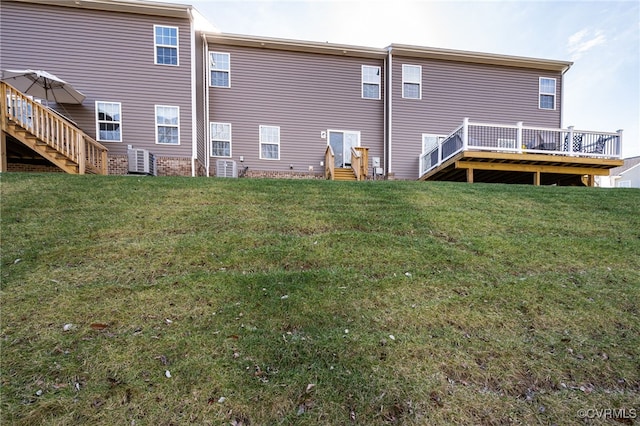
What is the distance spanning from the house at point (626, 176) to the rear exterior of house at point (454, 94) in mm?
18825

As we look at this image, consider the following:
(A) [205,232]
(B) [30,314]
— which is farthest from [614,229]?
(B) [30,314]

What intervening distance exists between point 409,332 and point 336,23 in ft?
53.5

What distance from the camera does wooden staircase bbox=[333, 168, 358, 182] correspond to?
12.4 m

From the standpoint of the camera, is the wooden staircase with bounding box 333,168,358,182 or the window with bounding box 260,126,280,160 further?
the window with bounding box 260,126,280,160

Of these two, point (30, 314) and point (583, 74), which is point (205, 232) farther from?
point (583, 74)

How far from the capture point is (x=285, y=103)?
12992 mm

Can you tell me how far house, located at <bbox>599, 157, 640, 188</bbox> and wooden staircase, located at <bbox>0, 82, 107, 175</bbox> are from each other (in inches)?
1377

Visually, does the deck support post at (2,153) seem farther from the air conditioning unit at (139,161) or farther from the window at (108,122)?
the window at (108,122)

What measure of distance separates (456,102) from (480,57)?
6.53ft

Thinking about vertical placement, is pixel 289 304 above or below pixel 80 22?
below

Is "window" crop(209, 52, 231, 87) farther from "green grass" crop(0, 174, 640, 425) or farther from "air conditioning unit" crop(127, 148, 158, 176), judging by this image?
"green grass" crop(0, 174, 640, 425)

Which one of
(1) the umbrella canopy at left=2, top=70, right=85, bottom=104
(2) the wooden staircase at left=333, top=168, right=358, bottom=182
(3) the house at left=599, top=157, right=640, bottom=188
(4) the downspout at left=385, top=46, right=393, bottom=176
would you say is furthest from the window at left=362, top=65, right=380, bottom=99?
(3) the house at left=599, top=157, right=640, bottom=188

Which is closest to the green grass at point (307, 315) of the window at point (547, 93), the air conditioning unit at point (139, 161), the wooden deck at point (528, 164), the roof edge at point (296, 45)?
the wooden deck at point (528, 164)

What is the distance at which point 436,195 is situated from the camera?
7047 millimetres
